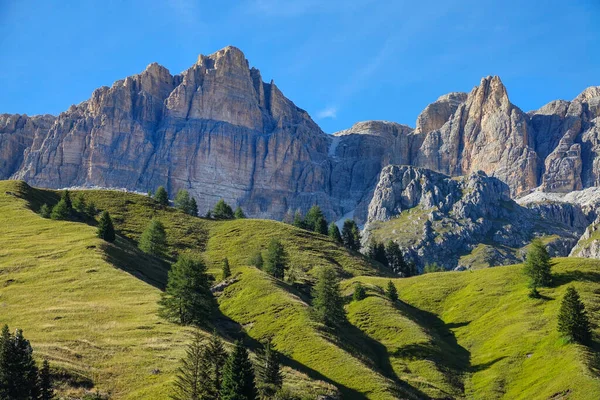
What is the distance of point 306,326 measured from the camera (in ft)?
287

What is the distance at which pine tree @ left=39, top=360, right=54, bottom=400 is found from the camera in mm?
48088

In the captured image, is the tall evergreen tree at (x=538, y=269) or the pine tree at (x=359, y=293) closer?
the tall evergreen tree at (x=538, y=269)

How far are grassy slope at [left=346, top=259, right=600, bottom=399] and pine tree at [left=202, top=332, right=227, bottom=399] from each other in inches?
1458

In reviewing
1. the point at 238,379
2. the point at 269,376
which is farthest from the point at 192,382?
the point at 269,376

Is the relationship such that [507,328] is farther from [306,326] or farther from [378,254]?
[378,254]

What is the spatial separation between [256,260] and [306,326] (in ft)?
162

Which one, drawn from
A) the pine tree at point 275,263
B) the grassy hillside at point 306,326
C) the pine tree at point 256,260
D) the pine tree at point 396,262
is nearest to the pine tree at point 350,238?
the pine tree at point 396,262

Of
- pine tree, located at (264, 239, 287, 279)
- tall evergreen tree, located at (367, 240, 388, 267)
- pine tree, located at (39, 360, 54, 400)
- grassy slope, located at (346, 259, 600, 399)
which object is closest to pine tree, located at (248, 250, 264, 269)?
pine tree, located at (264, 239, 287, 279)

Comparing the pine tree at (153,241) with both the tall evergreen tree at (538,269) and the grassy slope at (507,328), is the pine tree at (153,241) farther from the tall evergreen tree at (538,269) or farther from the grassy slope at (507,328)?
the tall evergreen tree at (538,269)

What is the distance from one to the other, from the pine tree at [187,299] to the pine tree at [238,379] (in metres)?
25.2

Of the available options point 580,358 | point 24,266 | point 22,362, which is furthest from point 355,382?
point 24,266

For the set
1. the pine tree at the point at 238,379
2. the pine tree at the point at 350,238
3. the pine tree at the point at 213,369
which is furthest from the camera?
the pine tree at the point at 350,238

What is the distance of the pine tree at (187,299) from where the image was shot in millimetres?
76375

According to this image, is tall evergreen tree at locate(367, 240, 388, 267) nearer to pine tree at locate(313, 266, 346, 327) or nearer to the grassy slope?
the grassy slope
